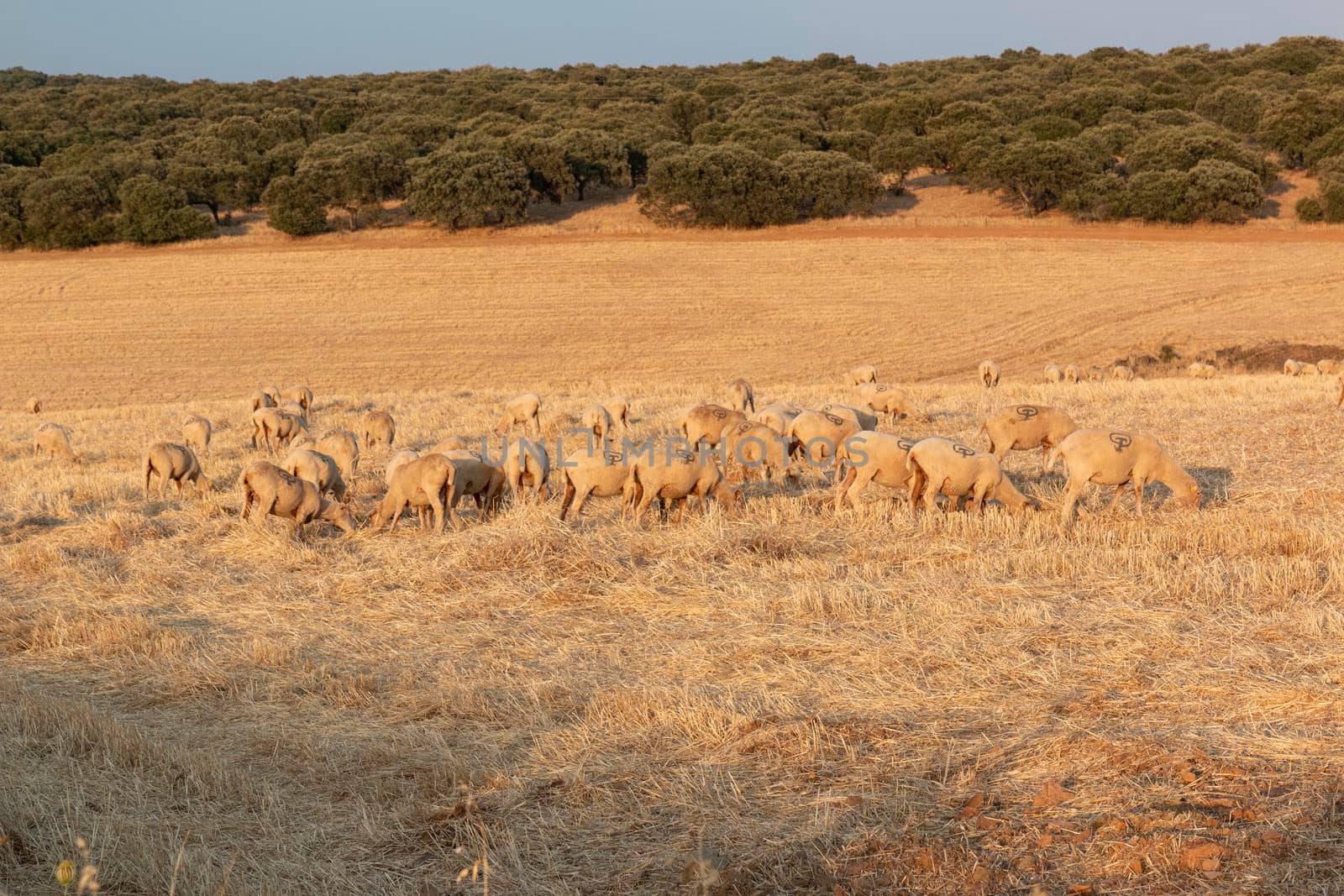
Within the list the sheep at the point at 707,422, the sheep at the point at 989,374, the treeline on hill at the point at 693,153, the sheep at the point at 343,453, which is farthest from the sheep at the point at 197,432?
the treeline on hill at the point at 693,153

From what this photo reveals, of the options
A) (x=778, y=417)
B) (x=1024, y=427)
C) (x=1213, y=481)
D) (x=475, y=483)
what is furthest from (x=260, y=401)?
(x=1213, y=481)

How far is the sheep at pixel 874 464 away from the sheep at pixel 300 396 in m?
14.4

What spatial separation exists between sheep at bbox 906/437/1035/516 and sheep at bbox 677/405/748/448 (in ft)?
13.3

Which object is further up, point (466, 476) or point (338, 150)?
point (338, 150)

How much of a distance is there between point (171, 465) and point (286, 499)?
3.74 metres

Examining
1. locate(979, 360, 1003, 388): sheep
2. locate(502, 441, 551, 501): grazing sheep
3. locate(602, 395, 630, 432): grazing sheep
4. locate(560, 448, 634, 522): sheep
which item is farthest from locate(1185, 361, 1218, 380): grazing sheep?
locate(560, 448, 634, 522): sheep

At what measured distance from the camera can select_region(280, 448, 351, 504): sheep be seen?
14.3 metres

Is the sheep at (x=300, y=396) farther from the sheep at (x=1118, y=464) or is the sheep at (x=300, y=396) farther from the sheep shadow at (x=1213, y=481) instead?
the sheep shadow at (x=1213, y=481)

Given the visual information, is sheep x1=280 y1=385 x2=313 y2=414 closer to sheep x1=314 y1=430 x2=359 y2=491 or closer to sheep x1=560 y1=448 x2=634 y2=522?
sheep x1=314 y1=430 x2=359 y2=491

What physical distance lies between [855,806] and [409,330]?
144ft

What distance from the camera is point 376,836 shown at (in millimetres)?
6148

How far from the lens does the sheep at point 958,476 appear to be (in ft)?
42.5

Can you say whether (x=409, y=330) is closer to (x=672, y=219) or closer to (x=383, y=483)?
(x=672, y=219)

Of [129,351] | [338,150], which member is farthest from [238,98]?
[129,351]
